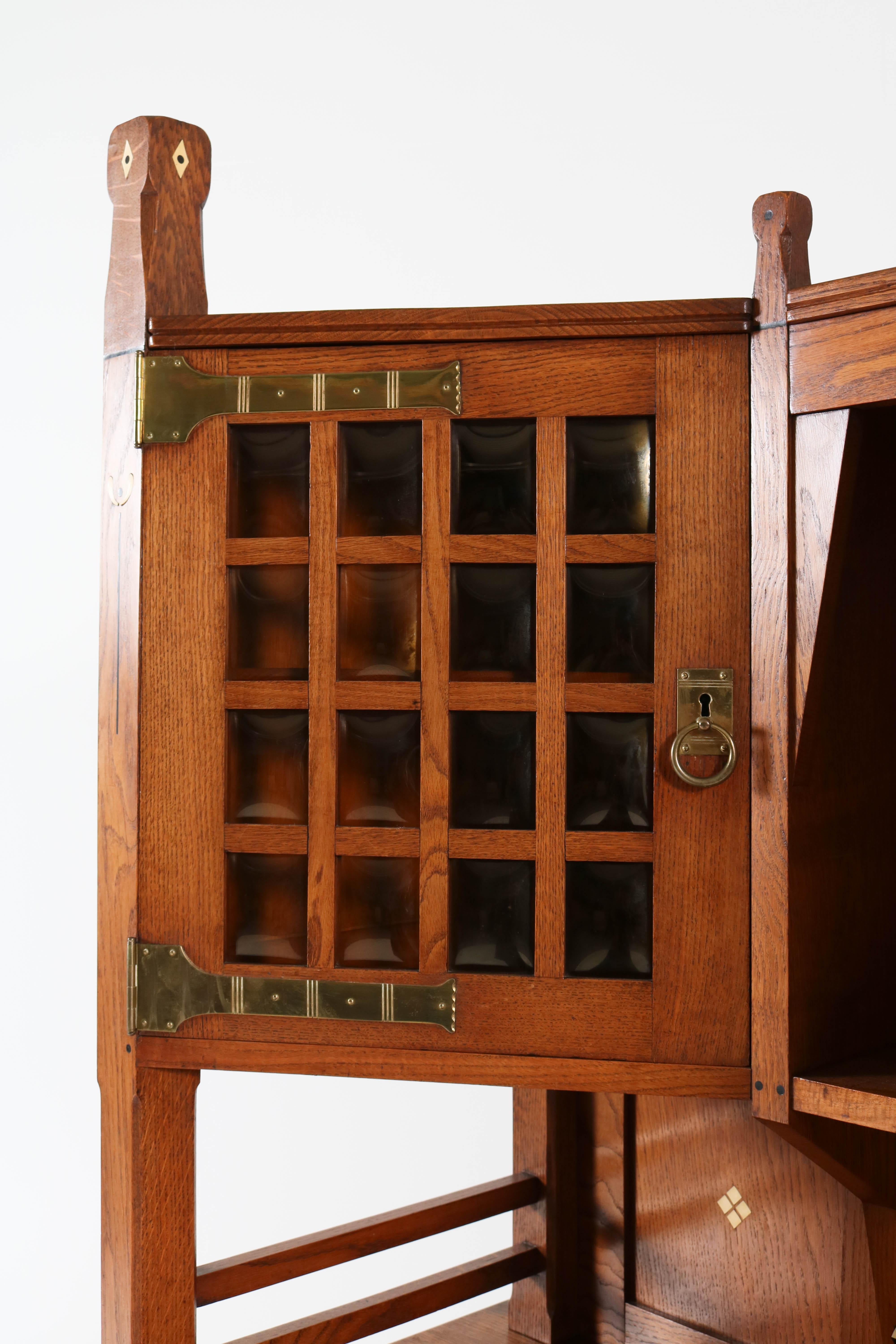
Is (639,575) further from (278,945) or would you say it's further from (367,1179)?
(367,1179)

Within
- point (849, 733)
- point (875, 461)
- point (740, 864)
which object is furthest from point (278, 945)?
point (875, 461)

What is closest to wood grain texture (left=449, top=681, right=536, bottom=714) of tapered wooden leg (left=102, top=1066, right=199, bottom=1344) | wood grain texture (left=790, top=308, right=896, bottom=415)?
wood grain texture (left=790, top=308, right=896, bottom=415)

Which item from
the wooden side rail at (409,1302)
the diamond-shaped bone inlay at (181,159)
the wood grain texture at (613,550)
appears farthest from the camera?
the wooden side rail at (409,1302)

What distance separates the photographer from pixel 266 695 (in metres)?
1.23

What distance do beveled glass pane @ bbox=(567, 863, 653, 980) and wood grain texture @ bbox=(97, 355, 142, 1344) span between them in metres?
0.40

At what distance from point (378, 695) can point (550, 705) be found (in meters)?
0.15

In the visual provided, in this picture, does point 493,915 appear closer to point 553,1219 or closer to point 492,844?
point 492,844

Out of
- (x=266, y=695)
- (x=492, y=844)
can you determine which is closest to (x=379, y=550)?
(x=266, y=695)

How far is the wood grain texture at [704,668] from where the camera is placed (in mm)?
1145

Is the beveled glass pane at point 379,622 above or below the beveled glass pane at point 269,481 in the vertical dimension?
below

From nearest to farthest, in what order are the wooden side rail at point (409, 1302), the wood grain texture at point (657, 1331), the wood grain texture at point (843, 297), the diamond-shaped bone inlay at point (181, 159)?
the wood grain texture at point (843, 297)
the diamond-shaped bone inlay at point (181, 159)
the wooden side rail at point (409, 1302)
the wood grain texture at point (657, 1331)

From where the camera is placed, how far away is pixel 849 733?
1228 mm

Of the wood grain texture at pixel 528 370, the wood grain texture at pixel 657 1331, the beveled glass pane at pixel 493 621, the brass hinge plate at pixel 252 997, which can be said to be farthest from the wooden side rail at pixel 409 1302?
the wood grain texture at pixel 528 370

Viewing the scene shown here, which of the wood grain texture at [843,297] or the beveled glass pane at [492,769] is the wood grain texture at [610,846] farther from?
the wood grain texture at [843,297]
